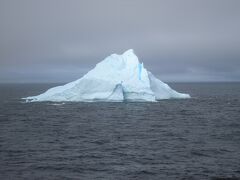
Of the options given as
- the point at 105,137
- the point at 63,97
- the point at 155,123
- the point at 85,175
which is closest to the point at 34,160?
the point at 85,175

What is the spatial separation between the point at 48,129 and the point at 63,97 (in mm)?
25366

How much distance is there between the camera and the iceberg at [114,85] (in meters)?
48.9

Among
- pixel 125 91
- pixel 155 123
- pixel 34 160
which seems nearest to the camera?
pixel 34 160

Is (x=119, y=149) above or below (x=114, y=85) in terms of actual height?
below

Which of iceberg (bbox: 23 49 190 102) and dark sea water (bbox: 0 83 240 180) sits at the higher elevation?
iceberg (bbox: 23 49 190 102)

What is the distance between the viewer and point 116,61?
5422 cm

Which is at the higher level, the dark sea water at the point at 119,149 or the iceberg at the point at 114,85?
the iceberg at the point at 114,85

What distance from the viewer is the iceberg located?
161 feet

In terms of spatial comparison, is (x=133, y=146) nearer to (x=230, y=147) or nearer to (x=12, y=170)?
(x=230, y=147)

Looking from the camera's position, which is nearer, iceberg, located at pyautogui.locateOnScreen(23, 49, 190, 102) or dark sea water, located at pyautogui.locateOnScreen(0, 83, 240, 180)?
dark sea water, located at pyautogui.locateOnScreen(0, 83, 240, 180)

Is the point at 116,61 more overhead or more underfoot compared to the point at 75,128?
more overhead

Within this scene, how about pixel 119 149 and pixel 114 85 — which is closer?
pixel 119 149

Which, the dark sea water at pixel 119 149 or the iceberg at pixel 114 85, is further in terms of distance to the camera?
the iceberg at pixel 114 85

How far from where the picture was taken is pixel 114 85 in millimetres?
48188
